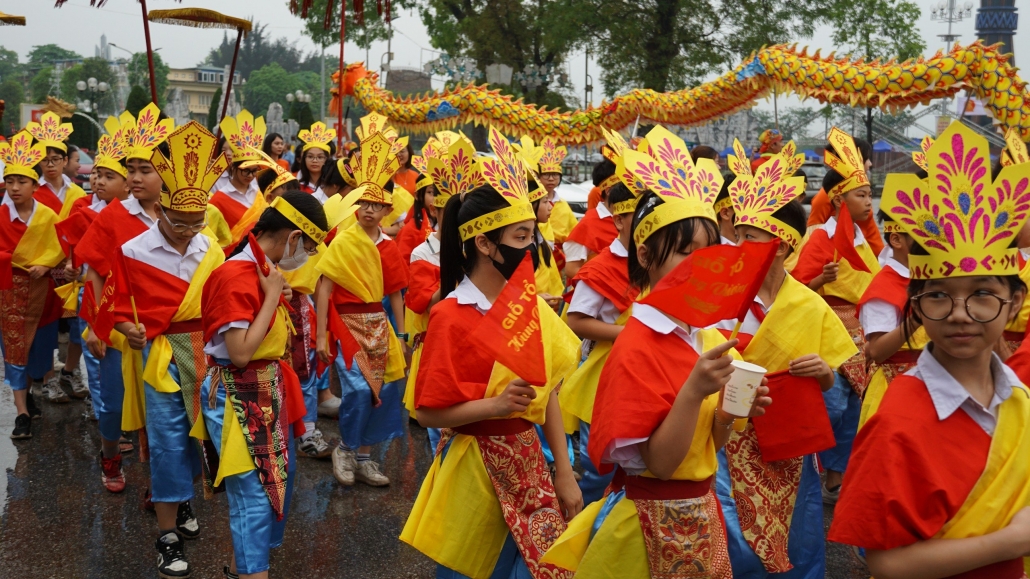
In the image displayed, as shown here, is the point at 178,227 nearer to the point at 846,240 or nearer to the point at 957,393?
the point at 846,240

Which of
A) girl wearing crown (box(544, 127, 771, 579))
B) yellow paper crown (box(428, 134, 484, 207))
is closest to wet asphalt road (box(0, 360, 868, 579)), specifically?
yellow paper crown (box(428, 134, 484, 207))

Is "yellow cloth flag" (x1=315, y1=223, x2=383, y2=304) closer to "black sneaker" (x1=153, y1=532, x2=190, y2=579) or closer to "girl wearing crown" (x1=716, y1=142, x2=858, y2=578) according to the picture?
"black sneaker" (x1=153, y1=532, x2=190, y2=579)

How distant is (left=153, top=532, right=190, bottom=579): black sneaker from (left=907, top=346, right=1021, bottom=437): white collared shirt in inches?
146

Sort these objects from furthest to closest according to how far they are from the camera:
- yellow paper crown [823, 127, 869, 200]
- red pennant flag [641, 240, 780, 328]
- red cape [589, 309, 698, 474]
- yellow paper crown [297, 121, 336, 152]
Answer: yellow paper crown [297, 121, 336, 152] < yellow paper crown [823, 127, 869, 200] < red cape [589, 309, 698, 474] < red pennant flag [641, 240, 780, 328]

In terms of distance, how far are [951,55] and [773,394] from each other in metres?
6.20

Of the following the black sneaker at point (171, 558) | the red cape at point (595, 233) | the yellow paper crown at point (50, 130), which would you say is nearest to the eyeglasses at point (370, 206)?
the red cape at point (595, 233)

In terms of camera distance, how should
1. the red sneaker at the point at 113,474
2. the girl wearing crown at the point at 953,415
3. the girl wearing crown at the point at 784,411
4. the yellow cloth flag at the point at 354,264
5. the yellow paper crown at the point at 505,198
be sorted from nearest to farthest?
the girl wearing crown at the point at 953,415 < the yellow paper crown at the point at 505,198 < the girl wearing crown at the point at 784,411 < the red sneaker at the point at 113,474 < the yellow cloth flag at the point at 354,264

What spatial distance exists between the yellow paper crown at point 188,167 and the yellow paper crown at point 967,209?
134 inches

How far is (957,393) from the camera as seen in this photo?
207cm

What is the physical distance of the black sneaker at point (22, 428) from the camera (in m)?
7.03

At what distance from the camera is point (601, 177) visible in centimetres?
782

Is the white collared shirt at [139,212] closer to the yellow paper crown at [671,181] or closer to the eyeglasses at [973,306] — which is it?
the yellow paper crown at [671,181]

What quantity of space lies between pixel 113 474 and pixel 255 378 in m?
2.36

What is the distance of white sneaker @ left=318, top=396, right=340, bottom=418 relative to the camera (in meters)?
7.80
